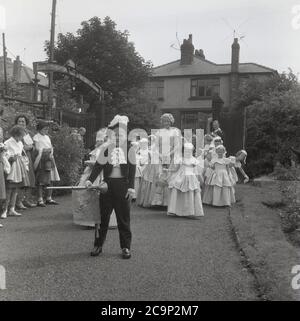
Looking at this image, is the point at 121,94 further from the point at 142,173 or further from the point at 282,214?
the point at 282,214

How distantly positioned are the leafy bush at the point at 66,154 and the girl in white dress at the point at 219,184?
367cm

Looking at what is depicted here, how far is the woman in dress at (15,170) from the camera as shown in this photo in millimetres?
8992

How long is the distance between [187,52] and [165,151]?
3458cm

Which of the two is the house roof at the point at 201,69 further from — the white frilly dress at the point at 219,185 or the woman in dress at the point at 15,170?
the woman in dress at the point at 15,170

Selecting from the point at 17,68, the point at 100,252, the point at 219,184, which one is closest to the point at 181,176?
the point at 219,184

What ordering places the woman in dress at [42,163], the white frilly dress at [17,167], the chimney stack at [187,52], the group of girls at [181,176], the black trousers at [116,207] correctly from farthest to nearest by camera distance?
the chimney stack at [187,52] < the woman in dress at [42,163] < the group of girls at [181,176] < the white frilly dress at [17,167] < the black trousers at [116,207]

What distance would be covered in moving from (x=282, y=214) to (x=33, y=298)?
257 inches

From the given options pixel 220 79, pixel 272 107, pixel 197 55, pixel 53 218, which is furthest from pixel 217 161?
pixel 197 55

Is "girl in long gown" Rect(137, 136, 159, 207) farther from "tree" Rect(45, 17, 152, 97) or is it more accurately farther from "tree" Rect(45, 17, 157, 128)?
"tree" Rect(45, 17, 152, 97)

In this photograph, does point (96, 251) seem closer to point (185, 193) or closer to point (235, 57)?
point (185, 193)

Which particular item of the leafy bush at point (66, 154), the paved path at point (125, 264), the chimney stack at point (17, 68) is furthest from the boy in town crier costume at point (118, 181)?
the chimney stack at point (17, 68)

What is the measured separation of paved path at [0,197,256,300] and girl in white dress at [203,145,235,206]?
245 cm

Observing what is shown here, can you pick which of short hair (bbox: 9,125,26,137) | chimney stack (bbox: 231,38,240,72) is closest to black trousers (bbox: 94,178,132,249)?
short hair (bbox: 9,125,26,137)

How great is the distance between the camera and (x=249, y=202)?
1124cm
